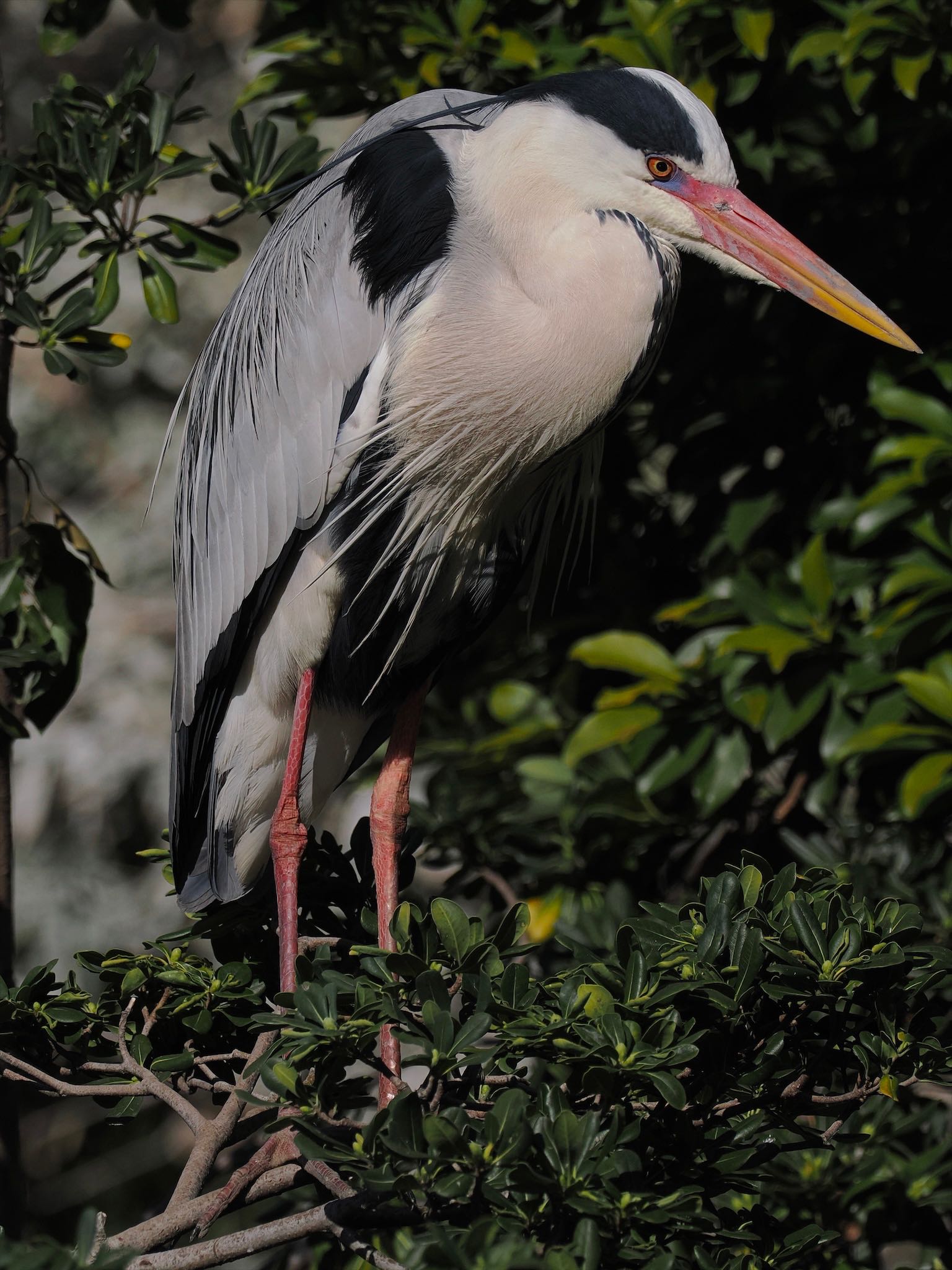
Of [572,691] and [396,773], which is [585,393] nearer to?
[396,773]

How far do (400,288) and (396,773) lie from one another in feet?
2.30

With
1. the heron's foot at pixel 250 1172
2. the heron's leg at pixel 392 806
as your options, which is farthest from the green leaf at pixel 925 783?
the heron's foot at pixel 250 1172

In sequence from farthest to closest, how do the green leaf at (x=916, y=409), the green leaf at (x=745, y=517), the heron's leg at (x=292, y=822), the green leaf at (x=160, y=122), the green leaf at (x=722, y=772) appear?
the green leaf at (x=745, y=517) → the green leaf at (x=722, y=772) → the green leaf at (x=916, y=409) → the green leaf at (x=160, y=122) → the heron's leg at (x=292, y=822)

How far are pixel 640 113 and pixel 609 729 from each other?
92cm

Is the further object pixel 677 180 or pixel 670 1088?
pixel 677 180

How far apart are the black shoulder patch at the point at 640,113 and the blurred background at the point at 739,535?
0.39 metres

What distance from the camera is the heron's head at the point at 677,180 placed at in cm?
159

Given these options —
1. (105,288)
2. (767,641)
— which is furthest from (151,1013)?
(767,641)

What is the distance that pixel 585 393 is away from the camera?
164 cm

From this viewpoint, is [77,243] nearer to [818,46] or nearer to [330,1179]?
[818,46]

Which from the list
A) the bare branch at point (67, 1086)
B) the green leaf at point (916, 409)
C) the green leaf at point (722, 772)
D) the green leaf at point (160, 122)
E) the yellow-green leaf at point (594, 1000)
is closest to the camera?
the yellow-green leaf at point (594, 1000)

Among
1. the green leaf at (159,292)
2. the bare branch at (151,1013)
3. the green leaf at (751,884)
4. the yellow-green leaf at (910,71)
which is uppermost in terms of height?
the yellow-green leaf at (910,71)

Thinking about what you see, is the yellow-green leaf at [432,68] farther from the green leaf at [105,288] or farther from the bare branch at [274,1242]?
the bare branch at [274,1242]

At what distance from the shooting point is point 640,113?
63.1 inches
